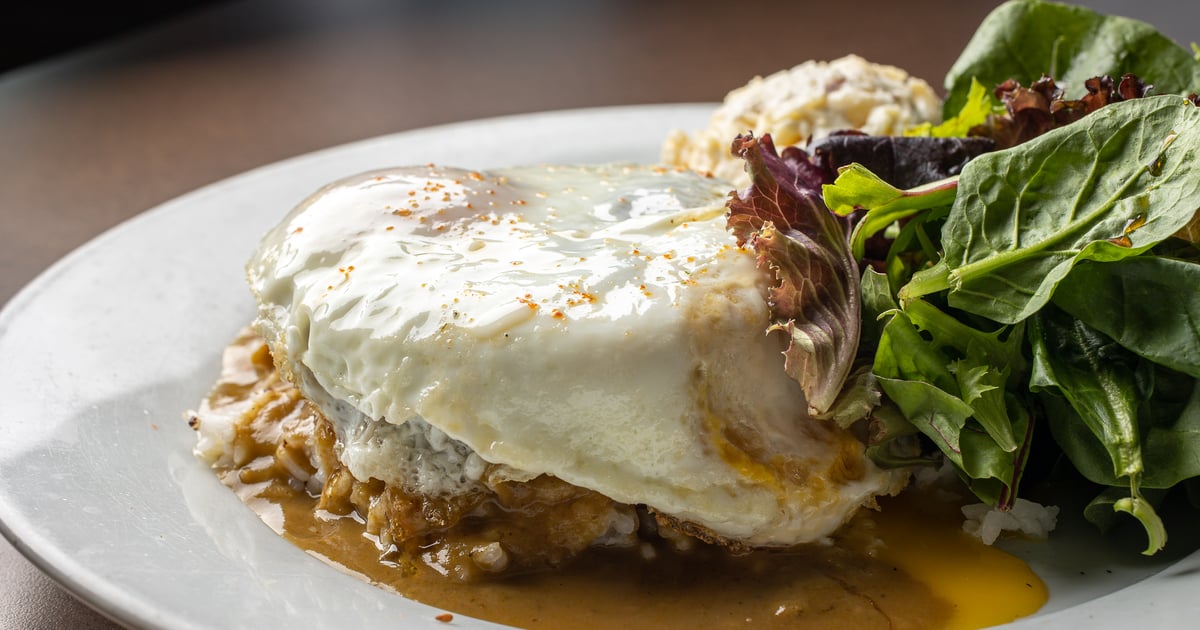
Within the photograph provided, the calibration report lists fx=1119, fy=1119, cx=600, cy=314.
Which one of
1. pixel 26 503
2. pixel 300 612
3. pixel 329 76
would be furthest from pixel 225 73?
pixel 300 612

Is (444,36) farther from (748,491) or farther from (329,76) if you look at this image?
(748,491)

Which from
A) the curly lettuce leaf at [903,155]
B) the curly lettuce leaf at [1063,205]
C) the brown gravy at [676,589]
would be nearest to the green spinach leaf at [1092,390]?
the curly lettuce leaf at [1063,205]

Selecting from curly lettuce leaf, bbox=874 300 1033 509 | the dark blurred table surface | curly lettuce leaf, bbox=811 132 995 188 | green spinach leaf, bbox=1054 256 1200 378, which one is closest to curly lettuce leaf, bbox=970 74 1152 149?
curly lettuce leaf, bbox=811 132 995 188

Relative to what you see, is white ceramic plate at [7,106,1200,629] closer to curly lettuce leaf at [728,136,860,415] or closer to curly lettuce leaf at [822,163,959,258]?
curly lettuce leaf at [728,136,860,415]

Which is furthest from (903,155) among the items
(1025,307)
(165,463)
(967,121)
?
(165,463)

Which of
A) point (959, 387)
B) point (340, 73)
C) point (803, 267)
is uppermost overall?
point (803, 267)

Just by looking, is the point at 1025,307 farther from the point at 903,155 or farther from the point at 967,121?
the point at 967,121

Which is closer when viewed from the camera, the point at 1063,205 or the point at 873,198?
the point at 1063,205
